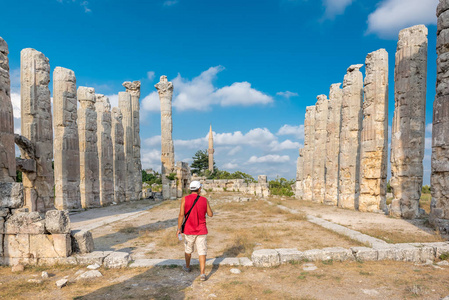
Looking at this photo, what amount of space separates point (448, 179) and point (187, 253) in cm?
785

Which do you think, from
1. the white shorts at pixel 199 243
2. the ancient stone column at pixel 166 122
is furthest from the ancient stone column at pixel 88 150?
the white shorts at pixel 199 243

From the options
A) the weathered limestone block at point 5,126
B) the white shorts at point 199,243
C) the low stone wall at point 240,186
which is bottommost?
the low stone wall at point 240,186

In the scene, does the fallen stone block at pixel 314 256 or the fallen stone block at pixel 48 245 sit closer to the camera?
the fallen stone block at pixel 48 245

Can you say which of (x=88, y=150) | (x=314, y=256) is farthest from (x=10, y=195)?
(x=88, y=150)

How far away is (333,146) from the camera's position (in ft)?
62.0

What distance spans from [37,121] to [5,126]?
422cm

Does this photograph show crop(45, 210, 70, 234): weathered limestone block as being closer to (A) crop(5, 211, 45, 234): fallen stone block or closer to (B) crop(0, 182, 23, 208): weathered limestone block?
(A) crop(5, 211, 45, 234): fallen stone block

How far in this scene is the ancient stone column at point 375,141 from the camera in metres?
13.9

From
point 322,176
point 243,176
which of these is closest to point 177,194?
point 322,176

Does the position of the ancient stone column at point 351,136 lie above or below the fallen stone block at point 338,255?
above

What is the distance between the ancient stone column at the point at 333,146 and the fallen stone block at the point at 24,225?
1661 centimetres

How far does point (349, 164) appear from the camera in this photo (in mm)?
16094

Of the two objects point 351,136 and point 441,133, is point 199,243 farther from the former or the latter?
point 351,136

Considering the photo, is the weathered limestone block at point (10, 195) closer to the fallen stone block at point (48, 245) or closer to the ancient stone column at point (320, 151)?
the fallen stone block at point (48, 245)
